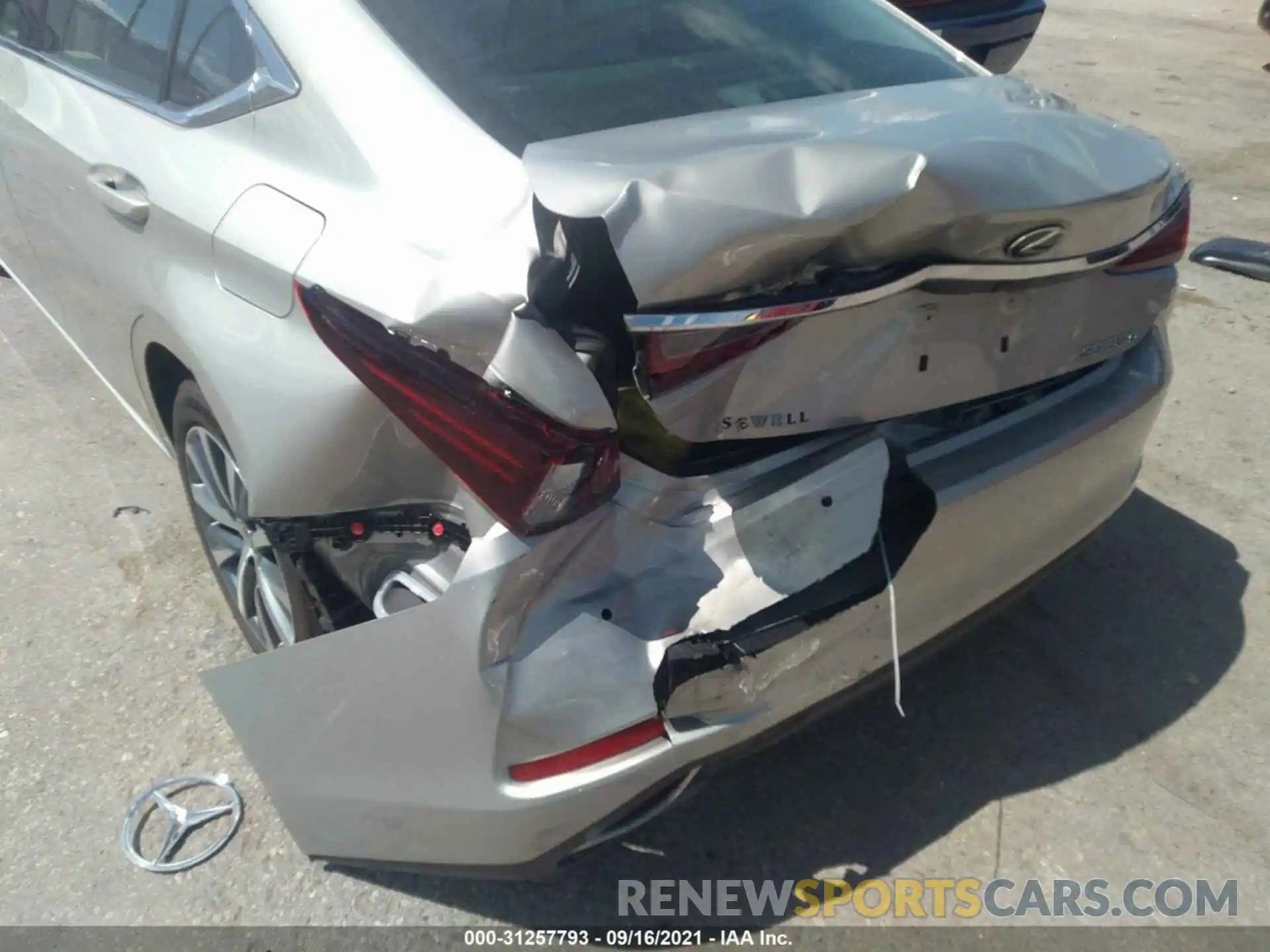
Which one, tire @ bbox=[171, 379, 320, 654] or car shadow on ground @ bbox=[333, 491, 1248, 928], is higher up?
tire @ bbox=[171, 379, 320, 654]

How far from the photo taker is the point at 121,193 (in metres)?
2.42

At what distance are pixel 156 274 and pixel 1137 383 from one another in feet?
6.89

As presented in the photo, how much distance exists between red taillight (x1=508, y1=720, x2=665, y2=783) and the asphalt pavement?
39 cm

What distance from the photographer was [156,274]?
2.36 meters

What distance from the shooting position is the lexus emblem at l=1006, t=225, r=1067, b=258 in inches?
71.0

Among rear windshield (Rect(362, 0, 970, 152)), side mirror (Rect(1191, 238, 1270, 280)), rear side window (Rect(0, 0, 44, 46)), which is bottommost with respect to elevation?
side mirror (Rect(1191, 238, 1270, 280))

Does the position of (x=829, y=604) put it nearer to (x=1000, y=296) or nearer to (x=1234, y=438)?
(x=1000, y=296)

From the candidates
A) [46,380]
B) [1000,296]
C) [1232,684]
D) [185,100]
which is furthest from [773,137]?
[46,380]

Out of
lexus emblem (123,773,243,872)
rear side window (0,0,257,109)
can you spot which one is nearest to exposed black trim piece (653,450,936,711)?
lexus emblem (123,773,243,872)

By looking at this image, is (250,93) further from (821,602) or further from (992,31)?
(992,31)

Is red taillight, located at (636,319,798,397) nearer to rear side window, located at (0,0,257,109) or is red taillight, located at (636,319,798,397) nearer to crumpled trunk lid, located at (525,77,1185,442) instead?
crumpled trunk lid, located at (525,77,1185,442)

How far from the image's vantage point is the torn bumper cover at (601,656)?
66.9 inches

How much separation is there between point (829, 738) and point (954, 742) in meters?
0.29

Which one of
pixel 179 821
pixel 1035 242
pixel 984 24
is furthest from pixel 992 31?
pixel 179 821
